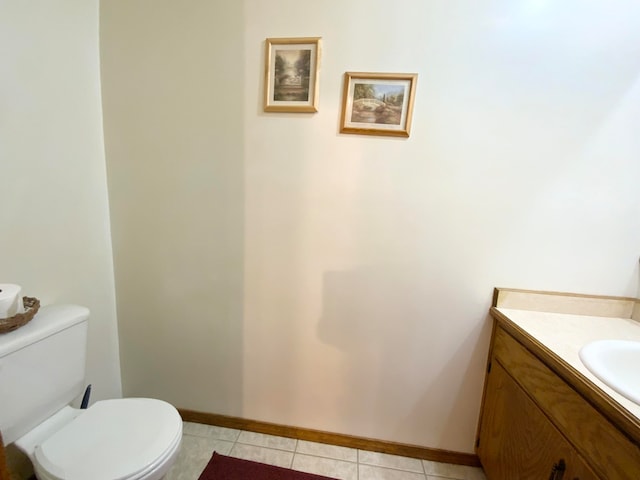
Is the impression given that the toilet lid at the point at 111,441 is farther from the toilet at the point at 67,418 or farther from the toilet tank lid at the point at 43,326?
the toilet tank lid at the point at 43,326

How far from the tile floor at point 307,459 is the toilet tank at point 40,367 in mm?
626

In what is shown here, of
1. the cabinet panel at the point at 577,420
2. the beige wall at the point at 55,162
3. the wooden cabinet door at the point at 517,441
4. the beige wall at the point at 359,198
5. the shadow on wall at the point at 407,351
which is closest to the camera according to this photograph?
the cabinet panel at the point at 577,420

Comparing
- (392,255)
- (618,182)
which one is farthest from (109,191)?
(618,182)

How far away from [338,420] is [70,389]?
48.1 inches

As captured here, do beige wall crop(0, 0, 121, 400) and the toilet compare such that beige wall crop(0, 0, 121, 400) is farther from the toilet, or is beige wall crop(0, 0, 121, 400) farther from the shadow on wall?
the shadow on wall

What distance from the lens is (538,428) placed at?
3.12 feet

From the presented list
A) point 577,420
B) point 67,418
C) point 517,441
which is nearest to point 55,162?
point 67,418

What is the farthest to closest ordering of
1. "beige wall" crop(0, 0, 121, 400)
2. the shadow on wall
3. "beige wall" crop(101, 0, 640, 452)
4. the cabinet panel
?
the shadow on wall < "beige wall" crop(101, 0, 640, 452) < "beige wall" crop(0, 0, 121, 400) < the cabinet panel

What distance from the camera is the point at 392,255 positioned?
132 cm

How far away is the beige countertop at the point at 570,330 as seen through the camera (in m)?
0.91

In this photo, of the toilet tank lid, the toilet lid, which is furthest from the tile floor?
the toilet tank lid

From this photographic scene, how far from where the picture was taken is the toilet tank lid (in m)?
0.92

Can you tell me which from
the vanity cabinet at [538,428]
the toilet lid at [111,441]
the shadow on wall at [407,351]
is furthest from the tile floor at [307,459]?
the toilet lid at [111,441]

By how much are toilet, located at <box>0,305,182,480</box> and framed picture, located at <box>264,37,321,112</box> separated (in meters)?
1.25
